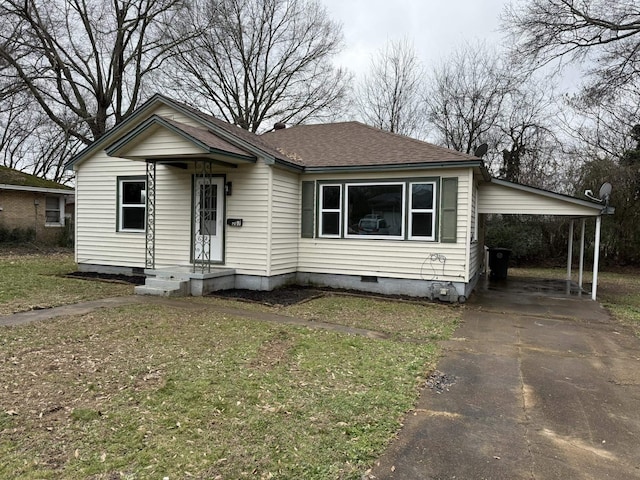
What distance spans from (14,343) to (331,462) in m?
4.49

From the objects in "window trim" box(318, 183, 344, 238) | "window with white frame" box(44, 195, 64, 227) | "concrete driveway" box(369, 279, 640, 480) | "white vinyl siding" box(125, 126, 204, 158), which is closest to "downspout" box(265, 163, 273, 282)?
"window trim" box(318, 183, 344, 238)

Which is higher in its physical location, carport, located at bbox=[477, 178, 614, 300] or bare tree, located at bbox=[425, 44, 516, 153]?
bare tree, located at bbox=[425, 44, 516, 153]

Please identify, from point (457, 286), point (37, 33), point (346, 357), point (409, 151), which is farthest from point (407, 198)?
point (37, 33)

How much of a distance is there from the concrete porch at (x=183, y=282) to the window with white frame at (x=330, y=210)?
103 inches

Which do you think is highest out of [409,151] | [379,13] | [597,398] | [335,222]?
[379,13]

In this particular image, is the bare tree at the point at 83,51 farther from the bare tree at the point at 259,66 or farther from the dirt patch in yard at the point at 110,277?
the dirt patch in yard at the point at 110,277

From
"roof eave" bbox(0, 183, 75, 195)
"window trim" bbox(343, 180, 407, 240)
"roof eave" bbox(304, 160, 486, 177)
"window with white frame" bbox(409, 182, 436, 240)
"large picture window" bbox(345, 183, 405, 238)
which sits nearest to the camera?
"roof eave" bbox(304, 160, 486, 177)

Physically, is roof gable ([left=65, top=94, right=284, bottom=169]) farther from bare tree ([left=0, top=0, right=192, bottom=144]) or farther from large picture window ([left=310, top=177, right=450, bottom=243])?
bare tree ([left=0, top=0, right=192, bottom=144])

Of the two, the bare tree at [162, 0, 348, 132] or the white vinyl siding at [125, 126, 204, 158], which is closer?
the white vinyl siding at [125, 126, 204, 158]

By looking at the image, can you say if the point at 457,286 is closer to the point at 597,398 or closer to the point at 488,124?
the point at 597,398

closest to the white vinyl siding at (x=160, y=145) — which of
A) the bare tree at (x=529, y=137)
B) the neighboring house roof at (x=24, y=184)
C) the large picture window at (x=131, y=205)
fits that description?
the large picture window at (x=131, y=205)

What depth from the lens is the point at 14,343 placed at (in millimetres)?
5344

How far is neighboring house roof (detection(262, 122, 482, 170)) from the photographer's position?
10016 mm

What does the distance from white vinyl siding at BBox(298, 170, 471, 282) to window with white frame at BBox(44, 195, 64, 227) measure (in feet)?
53.1
